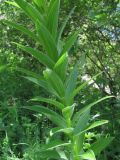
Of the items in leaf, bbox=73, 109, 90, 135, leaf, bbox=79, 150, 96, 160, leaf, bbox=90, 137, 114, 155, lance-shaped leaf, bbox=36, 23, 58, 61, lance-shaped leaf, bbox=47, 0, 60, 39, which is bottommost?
leaf, bbox=79, 150, 96, 160

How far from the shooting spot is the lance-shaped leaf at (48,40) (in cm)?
293

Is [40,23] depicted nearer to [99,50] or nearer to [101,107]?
[101,107]

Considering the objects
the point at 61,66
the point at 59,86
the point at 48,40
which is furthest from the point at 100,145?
the point at 48,40

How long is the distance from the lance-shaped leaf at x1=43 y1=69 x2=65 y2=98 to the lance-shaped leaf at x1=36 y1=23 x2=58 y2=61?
5.5 inches

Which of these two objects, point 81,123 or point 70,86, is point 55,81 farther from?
point 81,123

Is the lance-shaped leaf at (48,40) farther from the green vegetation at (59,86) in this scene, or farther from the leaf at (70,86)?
the leaf at (70,86)

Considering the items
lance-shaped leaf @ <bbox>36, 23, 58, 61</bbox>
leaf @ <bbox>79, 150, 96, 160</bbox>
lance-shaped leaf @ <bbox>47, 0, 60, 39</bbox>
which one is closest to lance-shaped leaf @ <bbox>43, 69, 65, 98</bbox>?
lance-shaped leaf @ <bbox>36, 23, 58, 61</bbox>

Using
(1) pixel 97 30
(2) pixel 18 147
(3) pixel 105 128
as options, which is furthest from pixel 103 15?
(1) pixel 97 30

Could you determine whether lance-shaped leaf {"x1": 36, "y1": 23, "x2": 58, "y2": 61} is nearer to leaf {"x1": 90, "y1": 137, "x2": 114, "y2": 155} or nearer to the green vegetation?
the green vegetation

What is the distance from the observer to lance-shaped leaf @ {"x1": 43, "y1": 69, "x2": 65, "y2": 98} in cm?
294

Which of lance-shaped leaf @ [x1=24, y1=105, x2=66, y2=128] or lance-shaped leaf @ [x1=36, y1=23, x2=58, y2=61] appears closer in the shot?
lance-shaped leaf @ [x1=36, y1=23, x2=58, y2=61]

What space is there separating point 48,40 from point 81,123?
0.63 metres

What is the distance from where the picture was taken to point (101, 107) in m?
→ 5.52

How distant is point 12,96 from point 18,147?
1019 mm
